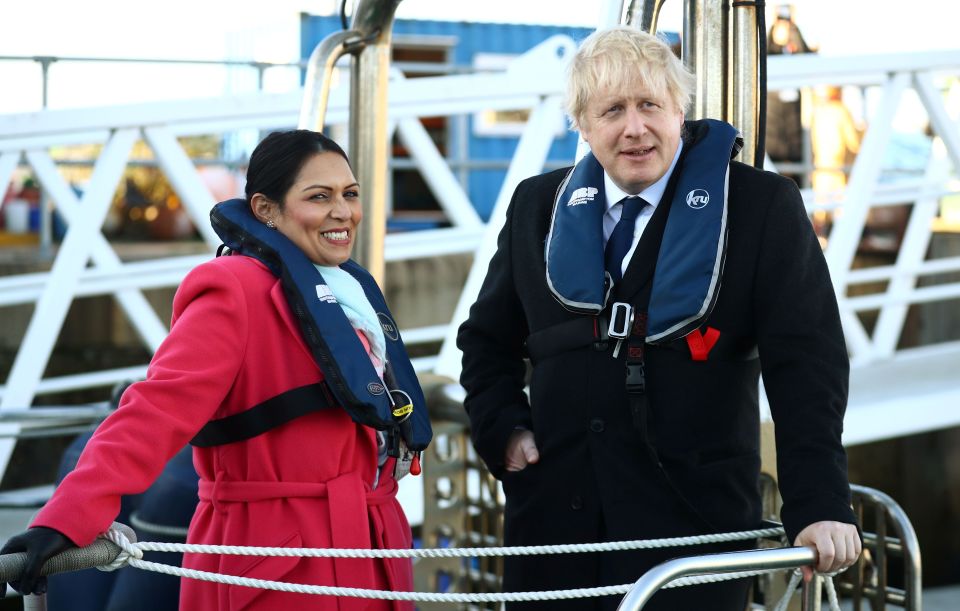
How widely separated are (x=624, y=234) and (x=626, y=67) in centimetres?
32

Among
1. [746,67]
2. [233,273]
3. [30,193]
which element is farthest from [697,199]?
[30,193]

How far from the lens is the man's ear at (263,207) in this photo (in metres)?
2.43

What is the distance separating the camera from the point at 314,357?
231 cm

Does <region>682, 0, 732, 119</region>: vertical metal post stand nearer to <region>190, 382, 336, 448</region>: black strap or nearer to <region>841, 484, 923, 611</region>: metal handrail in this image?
<region>841, 484, 923, 611</region>: metal handrail

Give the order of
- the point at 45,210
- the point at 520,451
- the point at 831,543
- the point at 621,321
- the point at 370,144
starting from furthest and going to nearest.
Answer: the point at 45,210
the point at 370,144
the point at 520,451
the point at 621,321
the point at 831,543

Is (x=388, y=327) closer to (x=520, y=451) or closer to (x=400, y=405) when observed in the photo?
(x=400, y=405)

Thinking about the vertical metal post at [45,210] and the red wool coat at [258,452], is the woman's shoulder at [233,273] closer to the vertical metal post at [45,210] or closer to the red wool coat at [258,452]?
the red wool coat at [258,452]

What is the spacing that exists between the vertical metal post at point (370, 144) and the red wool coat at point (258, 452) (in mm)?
1297

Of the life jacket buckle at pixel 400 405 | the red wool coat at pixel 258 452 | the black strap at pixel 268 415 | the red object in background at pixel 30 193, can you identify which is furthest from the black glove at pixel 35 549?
the red object in background at pixel 30 193

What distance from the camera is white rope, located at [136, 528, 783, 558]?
2.20 metres

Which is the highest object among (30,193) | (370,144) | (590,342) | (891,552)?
(30,193)

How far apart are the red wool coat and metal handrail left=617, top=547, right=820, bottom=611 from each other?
1.83 ft

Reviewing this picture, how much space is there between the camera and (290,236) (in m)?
2.42

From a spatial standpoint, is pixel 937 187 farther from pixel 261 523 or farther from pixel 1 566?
pixel 1 566
